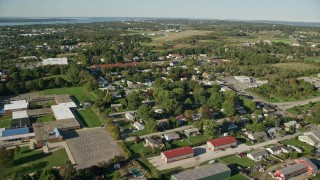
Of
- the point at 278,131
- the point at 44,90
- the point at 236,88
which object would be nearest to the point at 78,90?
the point at 44,90

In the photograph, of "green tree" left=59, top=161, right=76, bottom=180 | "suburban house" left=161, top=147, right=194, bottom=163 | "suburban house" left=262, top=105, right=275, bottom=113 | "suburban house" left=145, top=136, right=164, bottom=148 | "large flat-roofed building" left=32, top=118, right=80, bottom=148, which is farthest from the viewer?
"suburban house" left=262, top=105, right=275, bottom=113

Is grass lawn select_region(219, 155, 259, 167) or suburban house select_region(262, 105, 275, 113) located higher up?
suburban house select_region(262, 105, 275, 113)

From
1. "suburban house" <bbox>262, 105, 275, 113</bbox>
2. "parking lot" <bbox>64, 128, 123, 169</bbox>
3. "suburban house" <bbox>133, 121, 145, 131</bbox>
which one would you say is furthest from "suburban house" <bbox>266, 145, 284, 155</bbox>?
"parking lot" <bbox>64, 128, 123, 169</bbox>

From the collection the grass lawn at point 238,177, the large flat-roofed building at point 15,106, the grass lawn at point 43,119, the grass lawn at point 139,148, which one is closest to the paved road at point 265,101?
the grass lawn at point 238,177

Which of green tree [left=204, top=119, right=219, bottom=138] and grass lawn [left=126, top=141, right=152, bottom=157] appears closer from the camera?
grass lawn [left=126, top=141, right=152, bottom=157]

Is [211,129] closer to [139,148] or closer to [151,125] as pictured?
[151,125]

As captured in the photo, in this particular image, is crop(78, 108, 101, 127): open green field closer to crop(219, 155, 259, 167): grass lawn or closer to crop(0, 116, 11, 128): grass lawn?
crop(0, 116, 11, 128): grass lawn

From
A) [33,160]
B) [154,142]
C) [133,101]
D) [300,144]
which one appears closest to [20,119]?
[33,160]
